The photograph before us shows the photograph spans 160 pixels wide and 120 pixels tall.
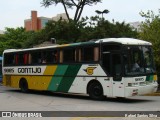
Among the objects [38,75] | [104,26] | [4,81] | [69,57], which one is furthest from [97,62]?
[104,26]

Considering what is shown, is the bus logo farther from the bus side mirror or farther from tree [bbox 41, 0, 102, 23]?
tree [bbox 41, 0, 102, 23]

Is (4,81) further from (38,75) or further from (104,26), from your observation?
(104,26)

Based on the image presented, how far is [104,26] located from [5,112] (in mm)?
33467

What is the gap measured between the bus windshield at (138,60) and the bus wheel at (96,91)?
1.94 metres

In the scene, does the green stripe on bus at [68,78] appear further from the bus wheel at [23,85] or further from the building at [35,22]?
the building at [35,22]

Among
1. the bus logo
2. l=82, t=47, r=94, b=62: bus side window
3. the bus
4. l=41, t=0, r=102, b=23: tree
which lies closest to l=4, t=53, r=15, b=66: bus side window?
the bus

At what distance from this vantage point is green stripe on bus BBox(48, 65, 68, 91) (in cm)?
2097

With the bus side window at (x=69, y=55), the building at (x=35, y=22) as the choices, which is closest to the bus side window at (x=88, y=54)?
the bus side window at (x=69, y=55)

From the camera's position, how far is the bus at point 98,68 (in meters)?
17.5

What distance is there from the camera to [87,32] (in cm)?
4712

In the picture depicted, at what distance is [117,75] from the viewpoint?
1764 centimetres

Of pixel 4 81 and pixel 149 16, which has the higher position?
pixel 149 16

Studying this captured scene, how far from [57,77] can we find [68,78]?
102 centimetres

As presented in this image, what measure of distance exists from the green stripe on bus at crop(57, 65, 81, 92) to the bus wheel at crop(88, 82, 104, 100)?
131 centimetres
